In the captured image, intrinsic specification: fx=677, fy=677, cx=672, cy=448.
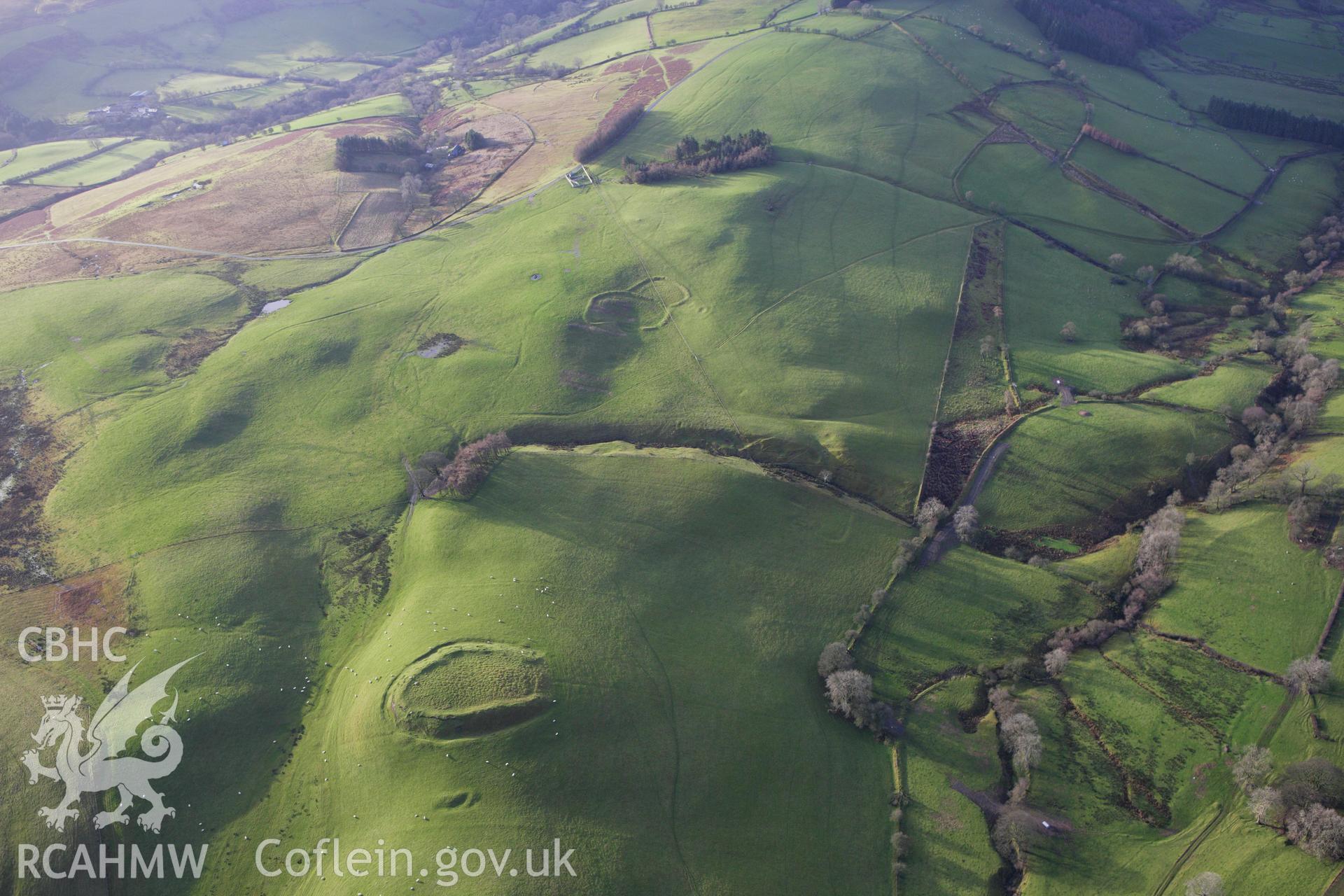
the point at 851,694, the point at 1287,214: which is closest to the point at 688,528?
the point at 851,694

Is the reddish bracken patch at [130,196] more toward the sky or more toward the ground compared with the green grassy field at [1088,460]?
more toward the sky

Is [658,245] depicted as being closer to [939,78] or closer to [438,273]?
[438,273]

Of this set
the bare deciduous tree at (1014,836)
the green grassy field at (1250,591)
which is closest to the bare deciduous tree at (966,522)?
the green grassy field at (1250,591)

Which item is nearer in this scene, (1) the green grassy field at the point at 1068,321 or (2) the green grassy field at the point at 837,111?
(1) the green grassy field at the point at 1068,321

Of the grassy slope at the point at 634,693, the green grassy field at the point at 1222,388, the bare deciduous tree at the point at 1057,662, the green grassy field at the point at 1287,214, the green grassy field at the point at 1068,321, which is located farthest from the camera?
the green grassy field at the point at 1287,214

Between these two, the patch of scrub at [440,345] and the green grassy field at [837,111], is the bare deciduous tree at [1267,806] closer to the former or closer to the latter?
the patch of scrub at [440,345]

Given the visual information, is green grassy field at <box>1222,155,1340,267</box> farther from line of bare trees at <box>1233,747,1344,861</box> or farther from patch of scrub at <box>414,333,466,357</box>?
patch of scrub at <box>414,333,466,357</box>
